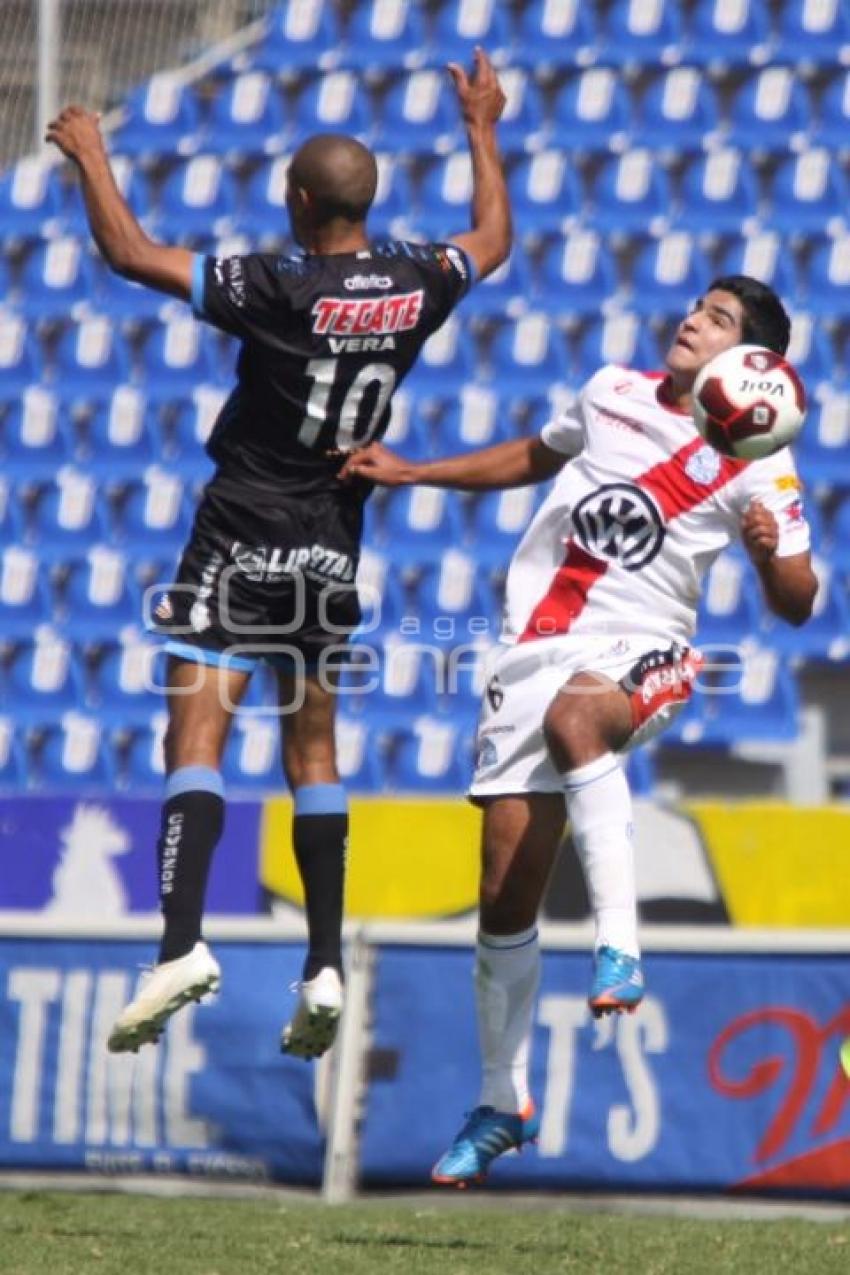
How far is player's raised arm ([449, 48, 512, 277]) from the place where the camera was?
6.09m

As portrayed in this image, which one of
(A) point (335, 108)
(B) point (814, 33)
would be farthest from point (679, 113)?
(A) point (335, 108)

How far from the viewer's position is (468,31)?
14180 millimetres

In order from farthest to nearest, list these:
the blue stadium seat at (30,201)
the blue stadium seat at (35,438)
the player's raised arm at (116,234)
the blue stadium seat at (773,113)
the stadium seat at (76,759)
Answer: the blue stadium seat at (30,201) < the blue stadium seat at (35,438) < the blue stadium seat at (773,113) < the stadium seat at (76,759) < the player's raised arm at (116,234)

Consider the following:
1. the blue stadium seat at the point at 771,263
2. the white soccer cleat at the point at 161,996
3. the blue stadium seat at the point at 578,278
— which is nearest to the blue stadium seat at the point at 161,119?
the blue stadium seat at the point at 578,278

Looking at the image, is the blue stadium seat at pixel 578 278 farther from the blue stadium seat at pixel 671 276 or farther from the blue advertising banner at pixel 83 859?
the blue advertising banner at pixel 83 859

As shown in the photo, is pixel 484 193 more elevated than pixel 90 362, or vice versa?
pixel 90 362

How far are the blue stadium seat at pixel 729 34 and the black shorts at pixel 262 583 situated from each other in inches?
325

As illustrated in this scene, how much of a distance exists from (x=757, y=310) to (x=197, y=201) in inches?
349

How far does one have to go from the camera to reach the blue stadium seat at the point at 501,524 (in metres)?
12.6

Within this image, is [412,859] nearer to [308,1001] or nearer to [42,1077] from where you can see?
[42,1077]

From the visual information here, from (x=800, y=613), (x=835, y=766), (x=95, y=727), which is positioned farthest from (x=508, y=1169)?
(x=95, y=727)

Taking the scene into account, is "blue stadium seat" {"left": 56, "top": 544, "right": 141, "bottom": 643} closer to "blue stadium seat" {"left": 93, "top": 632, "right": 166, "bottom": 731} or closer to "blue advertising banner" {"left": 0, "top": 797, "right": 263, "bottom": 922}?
"blue stadium seat" {"left": 93, "top": 632, "right": 166, "bottom": 731}

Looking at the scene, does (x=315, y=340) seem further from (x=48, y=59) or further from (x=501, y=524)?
(x=48, y=59)

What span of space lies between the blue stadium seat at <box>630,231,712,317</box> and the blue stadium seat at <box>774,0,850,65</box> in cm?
124
